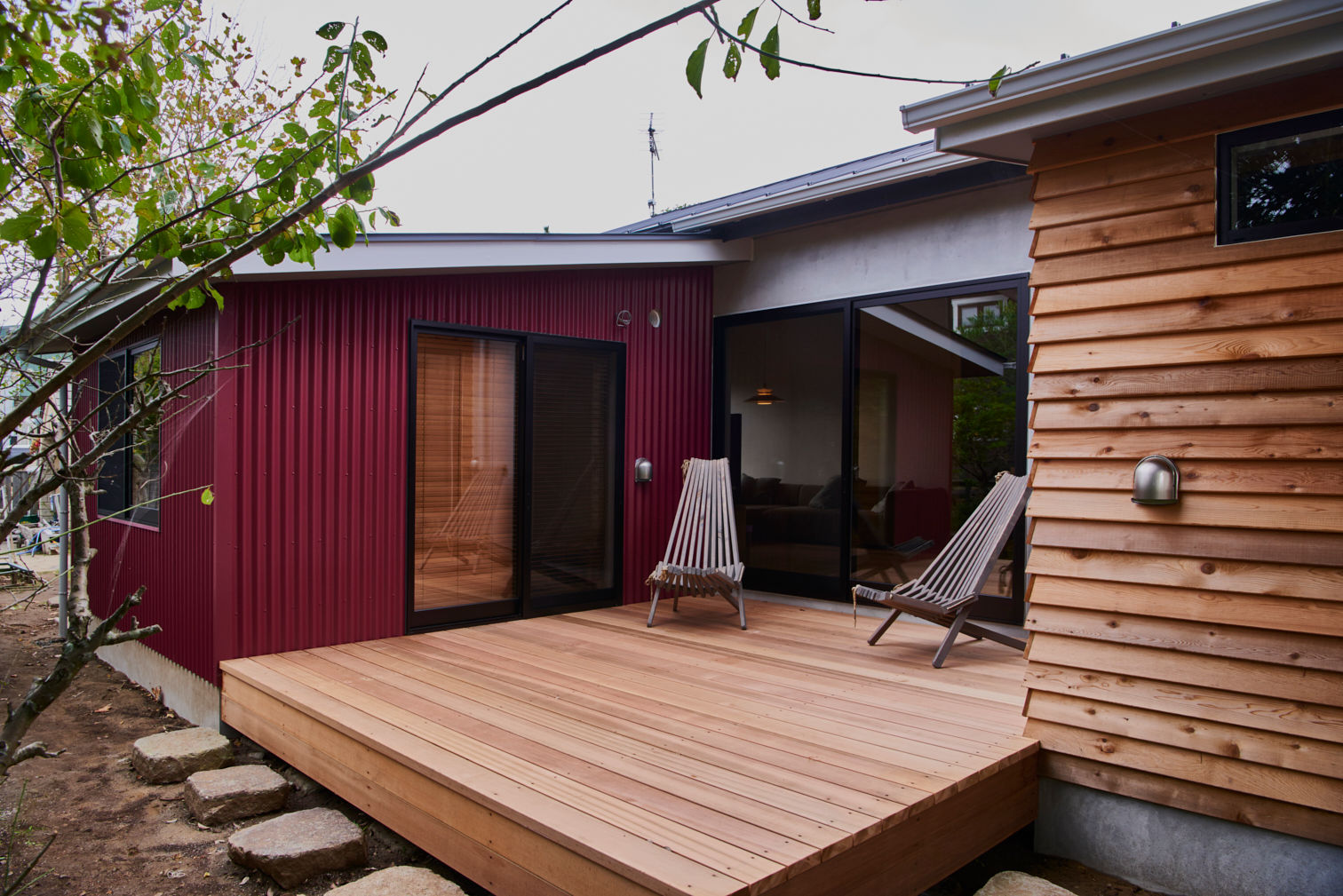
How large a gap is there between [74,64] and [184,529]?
3.79 meters

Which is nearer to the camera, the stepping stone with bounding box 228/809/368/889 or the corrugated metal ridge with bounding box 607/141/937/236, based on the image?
the stepping stone with bounding box 228/809/368/889

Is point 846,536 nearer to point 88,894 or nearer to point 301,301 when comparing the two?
point 301,301

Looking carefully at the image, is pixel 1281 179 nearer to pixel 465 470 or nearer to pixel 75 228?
pixel 75 228

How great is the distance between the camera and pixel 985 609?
5148mm

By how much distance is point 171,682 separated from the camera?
4.86m

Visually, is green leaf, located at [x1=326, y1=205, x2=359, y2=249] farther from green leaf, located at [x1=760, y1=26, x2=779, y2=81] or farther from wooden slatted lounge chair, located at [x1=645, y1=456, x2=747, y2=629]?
wooden slatted lounge chair, located at [x1=645, y1=456, x2=747, y2=629]

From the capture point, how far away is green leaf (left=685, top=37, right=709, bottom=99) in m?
1.16

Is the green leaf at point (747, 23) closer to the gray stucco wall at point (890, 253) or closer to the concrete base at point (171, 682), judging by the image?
the concrete base at point (171, 682)

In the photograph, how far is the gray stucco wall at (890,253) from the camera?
201 inches

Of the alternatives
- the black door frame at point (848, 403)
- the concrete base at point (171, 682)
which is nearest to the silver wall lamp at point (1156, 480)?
the black door frame at point (848, 403)

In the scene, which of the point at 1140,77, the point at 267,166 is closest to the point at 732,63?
the point at 267,166

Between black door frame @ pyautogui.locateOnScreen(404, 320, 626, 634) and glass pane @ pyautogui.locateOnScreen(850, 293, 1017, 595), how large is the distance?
5.21ft

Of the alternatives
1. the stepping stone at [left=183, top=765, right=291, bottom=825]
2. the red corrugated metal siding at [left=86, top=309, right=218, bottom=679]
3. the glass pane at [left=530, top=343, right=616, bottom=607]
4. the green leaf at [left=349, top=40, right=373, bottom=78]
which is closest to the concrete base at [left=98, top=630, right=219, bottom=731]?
the red corrugated metal siding at [left=86, top=309, right=218, bottom=679]

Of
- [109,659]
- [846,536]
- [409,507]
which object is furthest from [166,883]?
[846,536]
